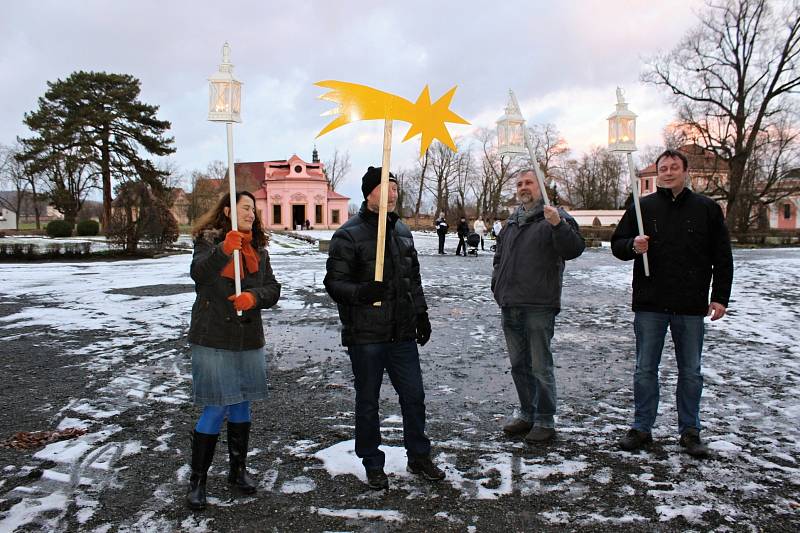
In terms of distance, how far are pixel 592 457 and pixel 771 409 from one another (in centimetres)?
198

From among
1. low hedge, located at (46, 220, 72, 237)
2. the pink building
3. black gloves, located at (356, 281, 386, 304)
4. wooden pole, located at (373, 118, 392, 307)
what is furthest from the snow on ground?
the pink building

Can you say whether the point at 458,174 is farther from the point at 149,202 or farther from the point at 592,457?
the point at 592,457

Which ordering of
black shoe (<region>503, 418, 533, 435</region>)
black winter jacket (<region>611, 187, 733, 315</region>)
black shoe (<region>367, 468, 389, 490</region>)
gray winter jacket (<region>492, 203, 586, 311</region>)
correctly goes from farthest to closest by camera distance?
black shoe (<region>503, 418, 533, 435</region>), gray winter jacket (<region>492, 203, 586, 311</region>), black winter jacket (<region>611, 187, 733, 315</region>), black shoe (<region>367, 468, 389, 490</region>)

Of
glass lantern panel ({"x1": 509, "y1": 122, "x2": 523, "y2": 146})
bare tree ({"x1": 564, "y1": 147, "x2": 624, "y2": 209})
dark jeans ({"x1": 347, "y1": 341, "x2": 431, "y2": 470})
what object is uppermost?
bare tree ({"x1": 564, "y1": 147, "x2": 624, "y2": 209})

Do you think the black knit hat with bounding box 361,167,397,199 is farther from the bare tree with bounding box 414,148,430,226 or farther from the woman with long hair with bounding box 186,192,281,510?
the bare tree with bounding box 414,148,430,226

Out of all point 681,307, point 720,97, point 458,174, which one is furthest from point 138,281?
point 458,174

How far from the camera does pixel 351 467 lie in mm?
3783

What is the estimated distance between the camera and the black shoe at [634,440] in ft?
13.1

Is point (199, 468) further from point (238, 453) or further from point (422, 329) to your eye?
point (422, 329)

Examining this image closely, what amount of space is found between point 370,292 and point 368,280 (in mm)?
214

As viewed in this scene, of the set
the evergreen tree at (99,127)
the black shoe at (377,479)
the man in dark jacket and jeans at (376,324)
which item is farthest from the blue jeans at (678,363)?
the evergreen tree at (99,127)

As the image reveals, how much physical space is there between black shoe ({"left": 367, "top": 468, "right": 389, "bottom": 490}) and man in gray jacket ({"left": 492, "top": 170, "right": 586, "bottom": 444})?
1.23m

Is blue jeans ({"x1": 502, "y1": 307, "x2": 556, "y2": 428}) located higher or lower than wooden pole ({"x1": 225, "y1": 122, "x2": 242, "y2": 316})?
lower

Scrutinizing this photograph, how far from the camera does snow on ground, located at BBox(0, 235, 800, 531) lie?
3344 millimetres
